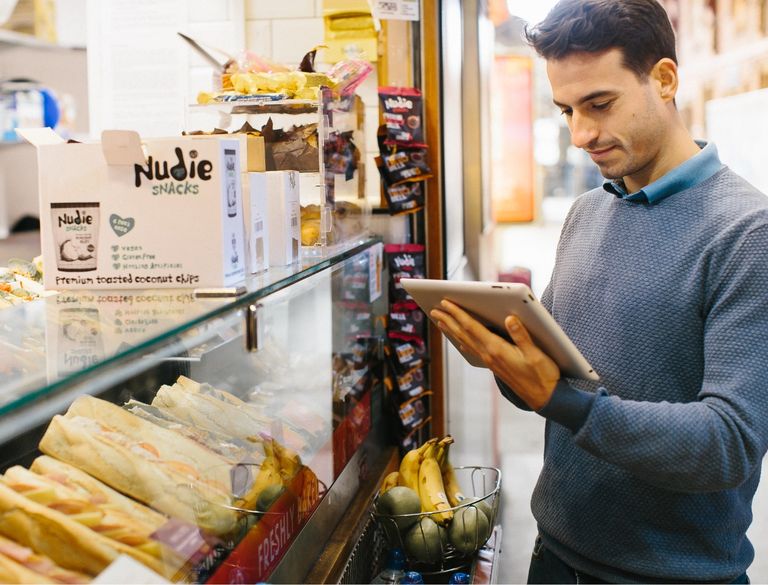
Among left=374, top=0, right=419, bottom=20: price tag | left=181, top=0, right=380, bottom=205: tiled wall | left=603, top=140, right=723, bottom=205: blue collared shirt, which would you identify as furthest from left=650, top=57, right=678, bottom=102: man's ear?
left=181, top=0, right=380, bottom=205: tiled wall

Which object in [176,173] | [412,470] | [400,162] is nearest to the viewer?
[176,173]

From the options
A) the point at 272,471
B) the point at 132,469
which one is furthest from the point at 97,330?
the point at 272,471

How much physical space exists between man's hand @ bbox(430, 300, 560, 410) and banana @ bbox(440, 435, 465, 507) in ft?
3.21

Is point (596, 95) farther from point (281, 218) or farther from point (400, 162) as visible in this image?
point (400, 162)

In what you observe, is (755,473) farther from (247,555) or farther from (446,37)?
(446,37)

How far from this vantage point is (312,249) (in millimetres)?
2432

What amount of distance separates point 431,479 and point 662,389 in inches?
39.6

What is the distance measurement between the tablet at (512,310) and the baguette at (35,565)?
0.77 m

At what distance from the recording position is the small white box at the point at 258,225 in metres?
1.85

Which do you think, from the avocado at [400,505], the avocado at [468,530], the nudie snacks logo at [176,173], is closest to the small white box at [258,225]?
the nudie snacks logo at [176,173]

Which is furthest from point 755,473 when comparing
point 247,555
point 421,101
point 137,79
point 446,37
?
point 137,79

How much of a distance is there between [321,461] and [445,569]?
418 millimetres

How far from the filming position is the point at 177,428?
1.71 meters

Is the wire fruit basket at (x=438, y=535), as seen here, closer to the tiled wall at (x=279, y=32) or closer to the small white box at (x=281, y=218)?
the small white box at (x=281, y=218)
